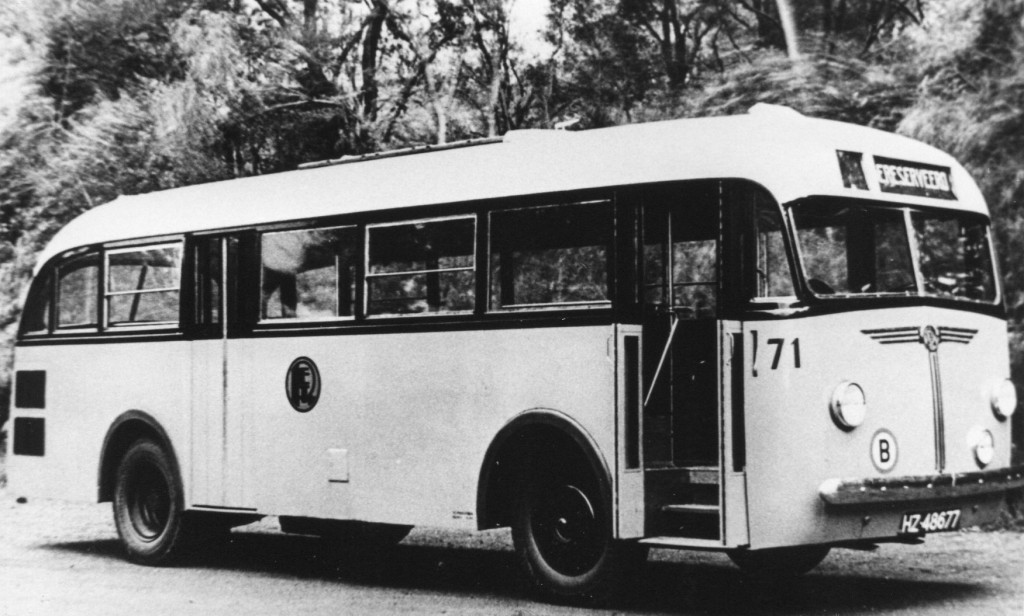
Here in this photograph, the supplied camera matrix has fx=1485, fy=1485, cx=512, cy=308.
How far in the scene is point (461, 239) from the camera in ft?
33.6

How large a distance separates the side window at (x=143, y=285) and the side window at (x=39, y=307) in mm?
941

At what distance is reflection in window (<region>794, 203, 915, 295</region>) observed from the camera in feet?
29.3

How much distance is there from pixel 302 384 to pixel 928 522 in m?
4.83

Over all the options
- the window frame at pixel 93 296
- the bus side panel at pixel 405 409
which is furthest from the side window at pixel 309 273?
the window frame at pixel 93 296

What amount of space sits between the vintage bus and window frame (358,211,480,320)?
0.06 ft

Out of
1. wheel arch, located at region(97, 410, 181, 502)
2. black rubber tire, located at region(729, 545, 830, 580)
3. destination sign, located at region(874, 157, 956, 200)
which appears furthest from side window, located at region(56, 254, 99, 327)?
destination sign, located at region(874, 157, 956, 200)

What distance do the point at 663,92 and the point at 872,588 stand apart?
10.1m

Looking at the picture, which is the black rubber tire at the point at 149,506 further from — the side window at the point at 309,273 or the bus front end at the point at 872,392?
the bus front end at the point at 872,392

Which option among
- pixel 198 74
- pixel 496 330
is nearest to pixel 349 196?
pixel 496 330

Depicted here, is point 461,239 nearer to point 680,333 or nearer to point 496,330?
point 496,330

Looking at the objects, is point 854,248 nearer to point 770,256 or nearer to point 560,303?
point 770,256

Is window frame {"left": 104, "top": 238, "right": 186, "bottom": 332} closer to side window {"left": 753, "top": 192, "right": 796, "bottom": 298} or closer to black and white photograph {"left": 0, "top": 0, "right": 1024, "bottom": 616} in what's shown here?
black and white photograph {"left": 0, "top": 0, "right": 1024, "bottom": 616}

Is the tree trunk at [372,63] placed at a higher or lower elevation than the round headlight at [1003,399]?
higher

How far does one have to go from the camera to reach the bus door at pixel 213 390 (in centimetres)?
1197
